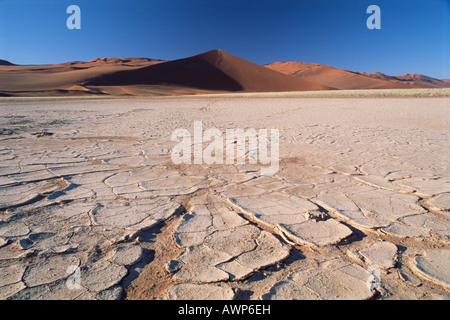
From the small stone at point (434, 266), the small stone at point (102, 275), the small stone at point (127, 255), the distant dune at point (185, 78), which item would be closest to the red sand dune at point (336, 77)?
the distant dune at point (185, 78)

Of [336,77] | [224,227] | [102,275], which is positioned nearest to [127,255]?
[102,275]

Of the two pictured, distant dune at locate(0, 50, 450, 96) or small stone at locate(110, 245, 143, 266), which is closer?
small stone at locate(110, 245, 143, 266)

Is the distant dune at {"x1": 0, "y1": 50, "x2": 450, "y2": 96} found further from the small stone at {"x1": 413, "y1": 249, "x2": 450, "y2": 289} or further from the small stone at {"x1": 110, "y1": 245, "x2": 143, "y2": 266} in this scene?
the small stone at {"x1": 413, "y1": 249, "x2": 450, "y2": 289}

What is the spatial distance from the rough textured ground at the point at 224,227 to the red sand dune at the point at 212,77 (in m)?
39.1

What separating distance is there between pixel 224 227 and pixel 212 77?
46.7m

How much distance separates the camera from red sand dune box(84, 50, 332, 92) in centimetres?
4119

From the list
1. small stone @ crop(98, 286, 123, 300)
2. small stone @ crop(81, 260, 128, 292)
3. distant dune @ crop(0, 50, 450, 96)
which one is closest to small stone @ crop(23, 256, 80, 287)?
small stone @ crop(81, 260, 128, 292)

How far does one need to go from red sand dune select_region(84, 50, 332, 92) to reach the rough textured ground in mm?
39098

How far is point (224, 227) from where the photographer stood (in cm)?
191

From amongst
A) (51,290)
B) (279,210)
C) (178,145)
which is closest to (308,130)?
(178,145)

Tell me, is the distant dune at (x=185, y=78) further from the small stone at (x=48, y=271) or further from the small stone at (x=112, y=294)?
the small stone at (x=112, y=294)

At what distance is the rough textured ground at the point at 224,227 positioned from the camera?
4.44ft

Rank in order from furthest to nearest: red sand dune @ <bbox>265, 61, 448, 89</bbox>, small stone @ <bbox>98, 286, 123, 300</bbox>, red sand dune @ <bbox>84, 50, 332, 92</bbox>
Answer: red sand dune @ <bbox>265, 61, 448, 89</bbox> < red sand dune @ <bbox>84, 50, 332, 92</bbox> < small stone @ <bbox>98, 286, 123, 300</bbox>
